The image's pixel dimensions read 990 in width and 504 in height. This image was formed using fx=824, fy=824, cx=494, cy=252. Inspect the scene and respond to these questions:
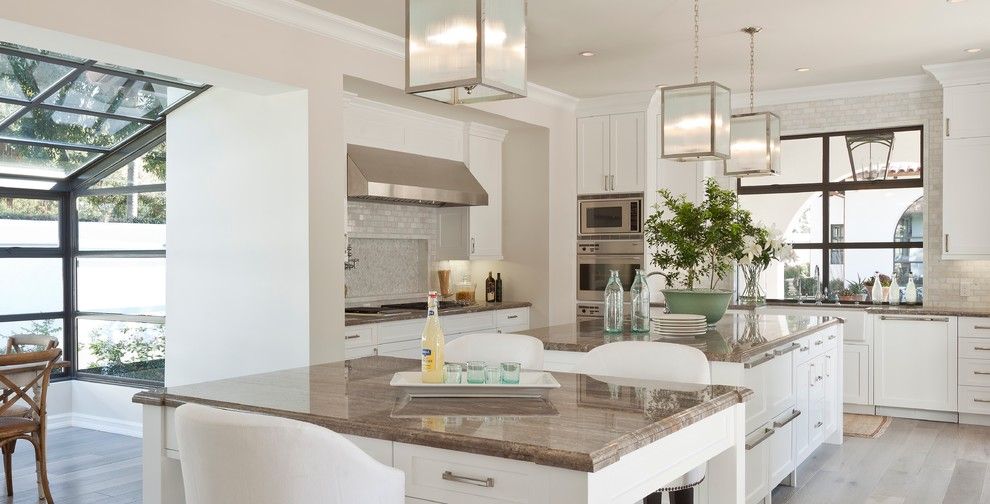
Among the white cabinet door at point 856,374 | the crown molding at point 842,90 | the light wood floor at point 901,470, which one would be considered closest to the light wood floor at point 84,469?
the light wood floor at point 901,470

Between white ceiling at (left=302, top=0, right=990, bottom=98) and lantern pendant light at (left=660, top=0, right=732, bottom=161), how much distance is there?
82 cm

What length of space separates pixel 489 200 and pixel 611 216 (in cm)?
109

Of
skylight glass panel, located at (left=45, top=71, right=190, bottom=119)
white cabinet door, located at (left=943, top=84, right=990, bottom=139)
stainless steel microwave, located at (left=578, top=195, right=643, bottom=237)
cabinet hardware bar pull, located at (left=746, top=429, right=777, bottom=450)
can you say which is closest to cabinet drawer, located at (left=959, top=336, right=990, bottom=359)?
white cabinet door, located at (left=943, top=84, right=990, bottom=139)

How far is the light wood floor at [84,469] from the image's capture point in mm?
4555

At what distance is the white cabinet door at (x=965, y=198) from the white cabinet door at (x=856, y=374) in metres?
0.99

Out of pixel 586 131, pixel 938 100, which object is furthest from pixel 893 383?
pixel 586 131

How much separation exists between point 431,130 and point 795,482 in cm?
368

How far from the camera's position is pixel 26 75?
200 inches

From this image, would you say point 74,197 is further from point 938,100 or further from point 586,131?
point 938,100

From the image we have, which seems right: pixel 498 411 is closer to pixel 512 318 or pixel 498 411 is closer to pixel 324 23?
pixel 324 23

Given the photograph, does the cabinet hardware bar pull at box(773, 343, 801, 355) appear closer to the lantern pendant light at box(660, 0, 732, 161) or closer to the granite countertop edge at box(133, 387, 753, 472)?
the lantern pendant light at box(660, 0, 732, 161)

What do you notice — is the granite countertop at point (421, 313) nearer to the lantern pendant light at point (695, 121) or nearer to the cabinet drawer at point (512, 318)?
the cabinet drawer at point (512, 318)

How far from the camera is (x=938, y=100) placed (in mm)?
6723

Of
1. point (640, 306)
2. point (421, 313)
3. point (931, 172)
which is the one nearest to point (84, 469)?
point (421, 313)
